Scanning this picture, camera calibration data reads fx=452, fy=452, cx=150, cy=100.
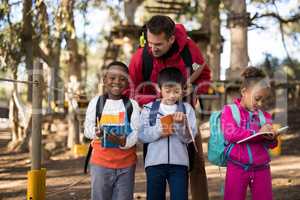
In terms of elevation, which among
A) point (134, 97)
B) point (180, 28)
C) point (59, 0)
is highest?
point (59, 0)

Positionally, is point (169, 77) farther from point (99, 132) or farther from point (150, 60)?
point (99, 132)

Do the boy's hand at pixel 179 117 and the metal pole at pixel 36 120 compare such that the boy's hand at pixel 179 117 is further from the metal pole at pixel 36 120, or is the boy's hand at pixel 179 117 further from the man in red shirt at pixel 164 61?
the metal pole at pixel 36 120

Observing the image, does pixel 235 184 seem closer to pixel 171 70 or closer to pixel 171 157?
Result: pixel 171 157

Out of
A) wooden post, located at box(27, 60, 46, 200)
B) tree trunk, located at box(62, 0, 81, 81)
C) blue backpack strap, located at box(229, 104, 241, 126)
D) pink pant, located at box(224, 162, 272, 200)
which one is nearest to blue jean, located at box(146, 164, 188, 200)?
pink pant, located at box(224, 162, 272, 200)

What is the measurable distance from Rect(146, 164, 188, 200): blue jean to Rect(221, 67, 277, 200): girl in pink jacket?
40 cm

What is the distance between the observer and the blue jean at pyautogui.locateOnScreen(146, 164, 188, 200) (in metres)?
3.12

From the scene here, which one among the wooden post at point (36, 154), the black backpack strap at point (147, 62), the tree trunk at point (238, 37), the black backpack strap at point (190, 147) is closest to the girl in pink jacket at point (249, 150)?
the black backpack strap at point (190, 147)

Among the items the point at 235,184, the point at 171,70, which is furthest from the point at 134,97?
the point at 235,184

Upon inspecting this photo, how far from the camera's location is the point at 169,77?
3.25 meters

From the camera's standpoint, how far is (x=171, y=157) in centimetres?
312

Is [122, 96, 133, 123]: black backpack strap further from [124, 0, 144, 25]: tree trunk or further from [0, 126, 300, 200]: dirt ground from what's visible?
[124, 0, 144, 25]: tree trunk

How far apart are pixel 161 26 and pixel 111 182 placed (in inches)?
45.9

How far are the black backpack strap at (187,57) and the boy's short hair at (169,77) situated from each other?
26cm

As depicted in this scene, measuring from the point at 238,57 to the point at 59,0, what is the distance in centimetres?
413
